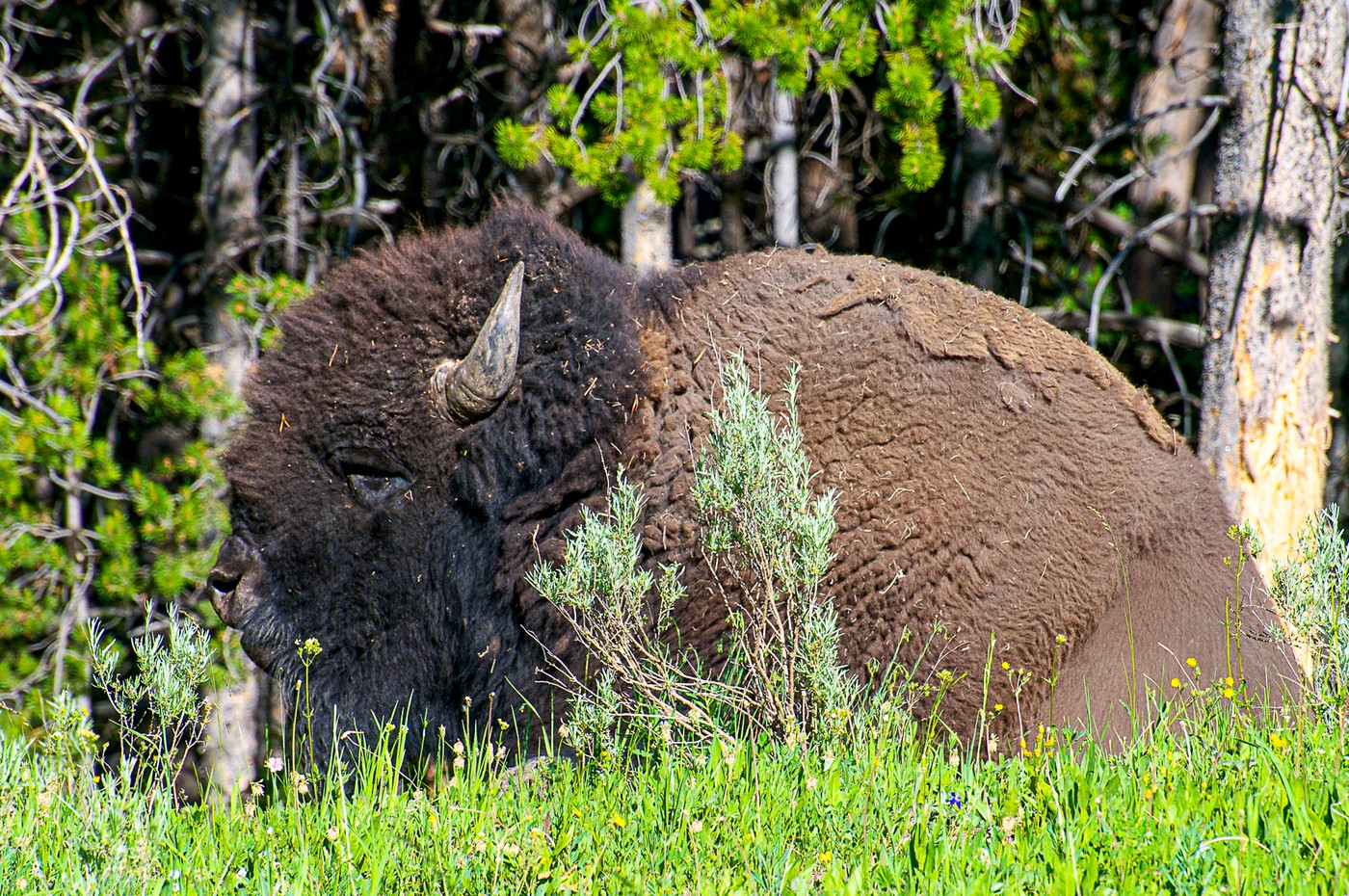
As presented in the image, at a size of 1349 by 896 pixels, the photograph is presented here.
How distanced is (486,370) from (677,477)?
2.31 ft

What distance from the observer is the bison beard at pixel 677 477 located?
11.7 ft

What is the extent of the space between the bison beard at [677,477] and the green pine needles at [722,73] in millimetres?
1942

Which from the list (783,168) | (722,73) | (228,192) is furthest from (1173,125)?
(228,192)

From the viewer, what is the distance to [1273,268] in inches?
213

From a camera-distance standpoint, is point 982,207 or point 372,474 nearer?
point 372,474

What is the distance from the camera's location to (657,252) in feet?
21.2

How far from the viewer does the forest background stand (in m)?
5.47

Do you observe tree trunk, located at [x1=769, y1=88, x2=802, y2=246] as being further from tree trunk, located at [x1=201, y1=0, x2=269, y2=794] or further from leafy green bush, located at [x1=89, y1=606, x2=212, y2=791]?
leafy green bush, located at [x1=89, y1=606, x2=212, y2=791]

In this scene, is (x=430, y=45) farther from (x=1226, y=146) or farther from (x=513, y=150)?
(x=1226, y=146)

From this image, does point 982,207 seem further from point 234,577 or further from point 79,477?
point 79,477

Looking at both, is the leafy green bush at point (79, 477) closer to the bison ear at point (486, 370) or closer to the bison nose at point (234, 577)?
the bison nose at point (234, 577)

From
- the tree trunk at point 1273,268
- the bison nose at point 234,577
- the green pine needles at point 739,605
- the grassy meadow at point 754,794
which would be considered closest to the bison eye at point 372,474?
the bison nose at point 234,577

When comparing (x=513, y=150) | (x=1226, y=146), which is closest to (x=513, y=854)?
(x=513, y=150)

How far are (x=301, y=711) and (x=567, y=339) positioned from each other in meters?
1.75
